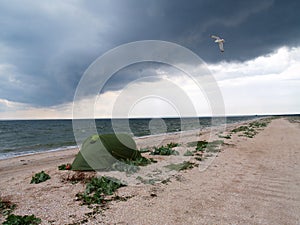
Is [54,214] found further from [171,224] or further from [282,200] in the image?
[282,200]

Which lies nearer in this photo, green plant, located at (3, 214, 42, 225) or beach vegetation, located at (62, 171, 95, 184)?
green plant, located at (3, 214, 42, 225)

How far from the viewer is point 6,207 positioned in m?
5.25

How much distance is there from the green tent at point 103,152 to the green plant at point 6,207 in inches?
122

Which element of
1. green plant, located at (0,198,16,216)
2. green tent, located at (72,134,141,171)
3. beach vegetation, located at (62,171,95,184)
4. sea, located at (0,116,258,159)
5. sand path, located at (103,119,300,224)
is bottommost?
sea, located at (0,116,258,159)

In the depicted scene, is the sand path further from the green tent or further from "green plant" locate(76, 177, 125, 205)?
the green tent

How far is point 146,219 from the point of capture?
179 inches

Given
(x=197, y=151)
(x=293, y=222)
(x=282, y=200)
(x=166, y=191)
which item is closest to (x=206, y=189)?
(x=166, y=191)

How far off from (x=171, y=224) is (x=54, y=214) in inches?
105

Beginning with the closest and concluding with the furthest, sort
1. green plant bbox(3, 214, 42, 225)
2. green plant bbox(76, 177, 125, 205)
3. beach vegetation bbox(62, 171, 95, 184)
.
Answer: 1. green plant bbox(3, 214, 42, 225)
2. green plant bbox(76, 177, 125, 205)
3. beach vegetation bbox(62, 171, 95, 184)


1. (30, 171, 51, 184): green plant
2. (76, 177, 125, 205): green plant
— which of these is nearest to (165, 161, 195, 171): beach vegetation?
(76, 177, 125, 205): green plant

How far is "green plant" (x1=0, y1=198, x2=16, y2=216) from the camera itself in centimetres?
499

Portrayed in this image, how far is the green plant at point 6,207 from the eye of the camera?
16.4ft

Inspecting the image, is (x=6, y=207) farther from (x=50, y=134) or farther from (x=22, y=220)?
(x=50, y=134)

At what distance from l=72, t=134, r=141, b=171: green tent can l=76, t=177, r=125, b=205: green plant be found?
1.64m
